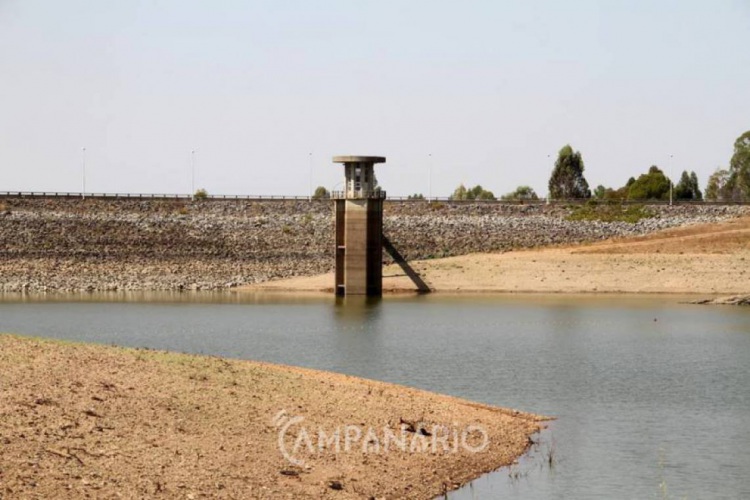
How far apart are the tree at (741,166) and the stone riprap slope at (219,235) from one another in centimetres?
5004

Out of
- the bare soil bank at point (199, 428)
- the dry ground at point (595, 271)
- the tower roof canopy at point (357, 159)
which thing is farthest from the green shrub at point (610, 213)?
the bare soil bank at point (199, 428)

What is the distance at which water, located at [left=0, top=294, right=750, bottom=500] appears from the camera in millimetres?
29781

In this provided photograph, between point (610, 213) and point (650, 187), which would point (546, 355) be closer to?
point (610, 213)

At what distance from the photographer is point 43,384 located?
2897 cm

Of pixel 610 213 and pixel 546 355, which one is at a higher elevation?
pixel 610 213

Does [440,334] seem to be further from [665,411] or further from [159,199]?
[159,199]

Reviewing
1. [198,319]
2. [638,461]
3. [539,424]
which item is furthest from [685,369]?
[198,319]

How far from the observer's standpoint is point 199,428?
27.9m

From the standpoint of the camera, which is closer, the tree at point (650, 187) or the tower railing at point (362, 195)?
the tower railing at point (362, 195)

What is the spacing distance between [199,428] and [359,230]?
221 ft

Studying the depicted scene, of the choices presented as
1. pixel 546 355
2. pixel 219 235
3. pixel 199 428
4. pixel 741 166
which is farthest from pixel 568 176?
pixel 199 428

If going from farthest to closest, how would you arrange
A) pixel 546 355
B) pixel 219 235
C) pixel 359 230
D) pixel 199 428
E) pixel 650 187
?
pixel 650 187 < pixel 219 235 < pixel 359 230 < pixel 546 355 < pixel 199 428

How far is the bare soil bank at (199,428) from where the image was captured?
2420 cm

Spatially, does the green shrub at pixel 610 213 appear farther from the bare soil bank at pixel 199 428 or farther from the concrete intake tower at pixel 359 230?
the bare soil bank at pixel 199 428
